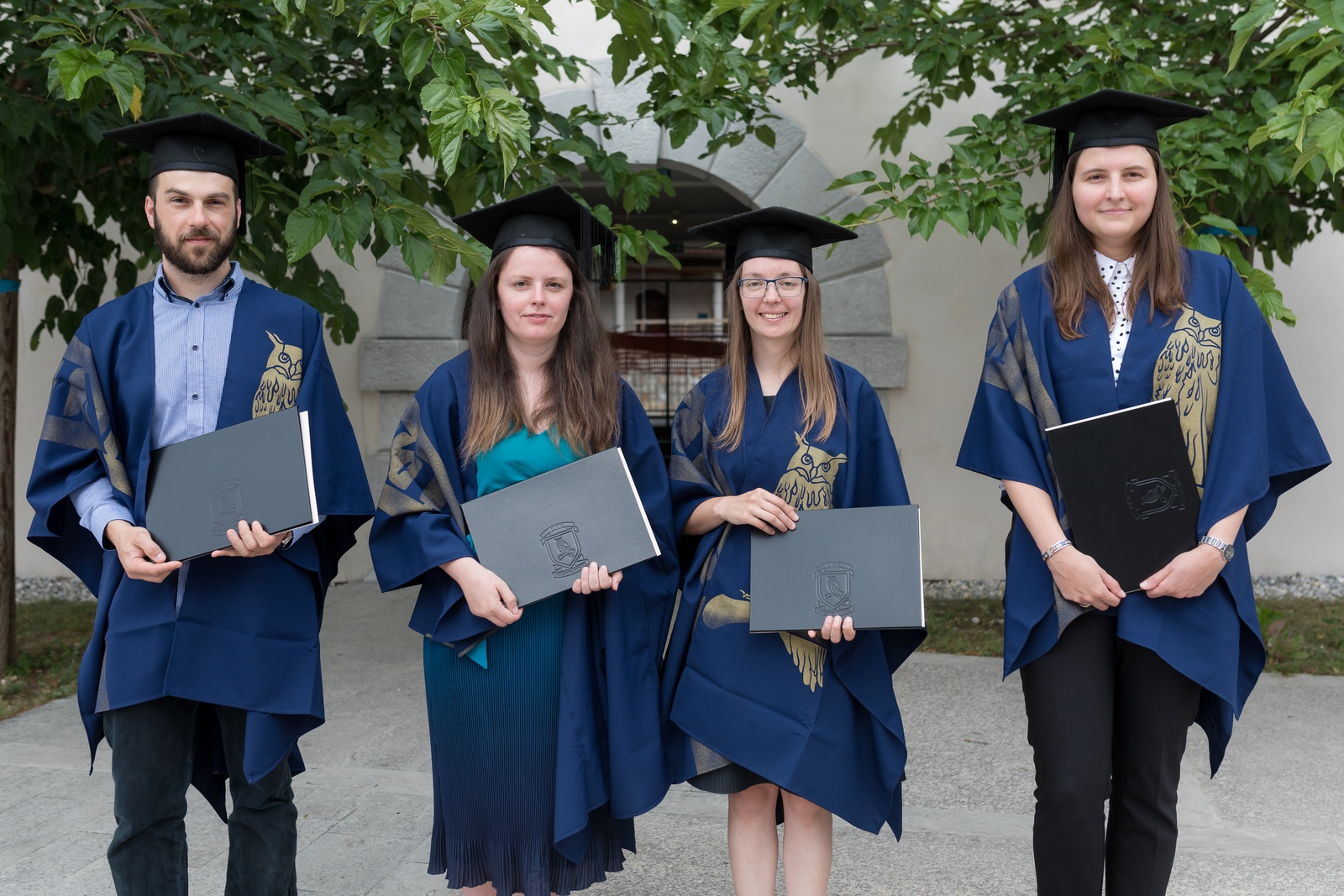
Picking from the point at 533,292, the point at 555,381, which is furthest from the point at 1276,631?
the point at 533,292

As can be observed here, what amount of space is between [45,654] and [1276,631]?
6.65 meters

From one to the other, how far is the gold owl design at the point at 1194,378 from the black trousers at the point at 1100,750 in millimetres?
370

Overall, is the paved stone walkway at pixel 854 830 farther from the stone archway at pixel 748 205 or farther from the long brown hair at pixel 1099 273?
the stone archway at pixel 748 205

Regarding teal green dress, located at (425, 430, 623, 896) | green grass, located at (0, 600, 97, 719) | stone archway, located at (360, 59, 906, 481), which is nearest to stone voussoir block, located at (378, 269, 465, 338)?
stone archway, located at (360, 59, 906, 481)

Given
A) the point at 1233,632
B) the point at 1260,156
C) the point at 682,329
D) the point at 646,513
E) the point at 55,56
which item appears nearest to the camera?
the point at 1233,632

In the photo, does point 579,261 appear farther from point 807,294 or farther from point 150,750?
point 150,750

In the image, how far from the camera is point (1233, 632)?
2.37m

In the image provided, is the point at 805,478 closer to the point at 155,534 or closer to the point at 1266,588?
the point at 155,534

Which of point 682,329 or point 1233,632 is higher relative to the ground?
point 682,329

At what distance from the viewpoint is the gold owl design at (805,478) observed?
252 cm

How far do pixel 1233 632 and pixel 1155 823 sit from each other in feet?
1.53

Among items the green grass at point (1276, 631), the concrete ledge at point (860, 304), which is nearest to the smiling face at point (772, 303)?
the green grass at point (1276, 631)

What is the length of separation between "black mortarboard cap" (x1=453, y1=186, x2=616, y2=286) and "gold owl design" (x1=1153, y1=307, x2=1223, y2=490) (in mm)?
1333

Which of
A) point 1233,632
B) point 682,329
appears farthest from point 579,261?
point 682,329
